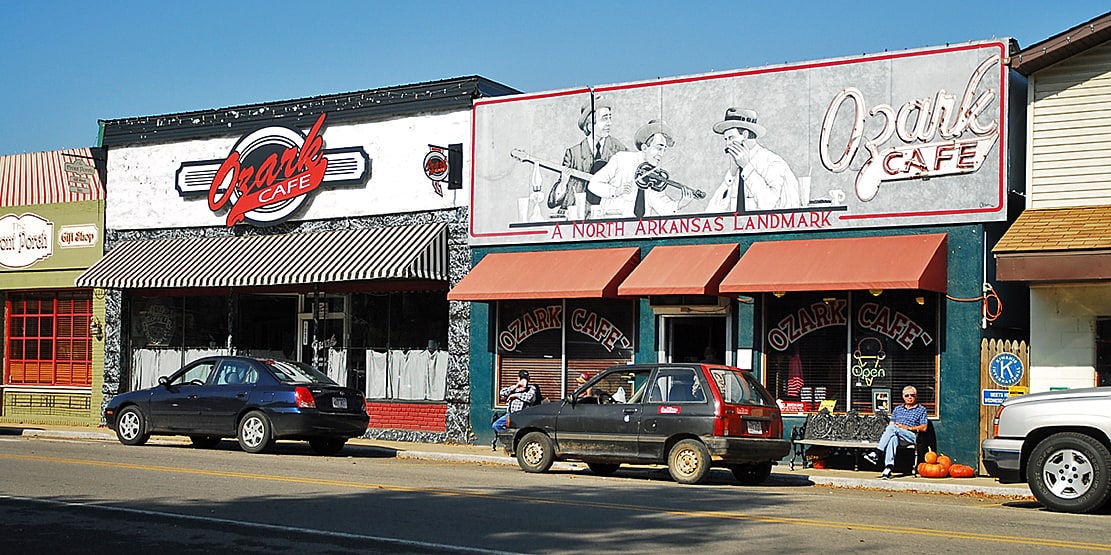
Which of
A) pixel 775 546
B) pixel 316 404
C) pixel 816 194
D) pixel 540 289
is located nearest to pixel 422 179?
pixel 540 289

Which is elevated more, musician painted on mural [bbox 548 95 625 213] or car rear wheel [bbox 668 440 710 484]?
musician painted on mural [bbox 548 95 625 213]

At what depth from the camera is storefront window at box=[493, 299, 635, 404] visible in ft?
72.3

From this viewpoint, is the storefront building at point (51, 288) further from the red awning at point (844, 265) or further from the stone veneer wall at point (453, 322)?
the red awning at point (844, 265)

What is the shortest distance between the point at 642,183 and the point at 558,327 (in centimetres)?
300

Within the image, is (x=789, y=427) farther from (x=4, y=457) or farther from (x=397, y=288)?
(x=4, y=457)

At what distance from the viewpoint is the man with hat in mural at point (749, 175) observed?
67.7 ft

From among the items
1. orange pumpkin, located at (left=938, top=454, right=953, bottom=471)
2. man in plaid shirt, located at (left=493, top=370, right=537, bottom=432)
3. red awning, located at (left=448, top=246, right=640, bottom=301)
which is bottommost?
orange pumpkin, located at (left=938, top=454, right=953, bottom=471)

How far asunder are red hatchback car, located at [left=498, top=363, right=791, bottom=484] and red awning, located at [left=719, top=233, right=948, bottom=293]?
2571mm

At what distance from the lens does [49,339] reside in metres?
29.4

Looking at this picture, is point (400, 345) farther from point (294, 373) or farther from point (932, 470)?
point (932, 470)

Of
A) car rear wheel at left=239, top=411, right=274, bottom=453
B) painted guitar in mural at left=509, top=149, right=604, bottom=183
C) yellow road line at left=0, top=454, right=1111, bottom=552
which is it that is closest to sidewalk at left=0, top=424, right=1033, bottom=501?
car rear wheel at left=239, top=411, right=274, bottom=453

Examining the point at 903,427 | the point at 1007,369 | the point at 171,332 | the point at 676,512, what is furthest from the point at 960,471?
the point at 171,332

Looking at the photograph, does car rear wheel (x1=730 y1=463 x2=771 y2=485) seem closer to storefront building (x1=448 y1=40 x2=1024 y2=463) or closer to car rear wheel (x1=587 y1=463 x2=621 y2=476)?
car rear wheel (x1=587 y1=463 x2=621 y2=476)

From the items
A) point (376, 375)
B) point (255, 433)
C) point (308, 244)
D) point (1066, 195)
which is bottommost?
point (255, 433)
